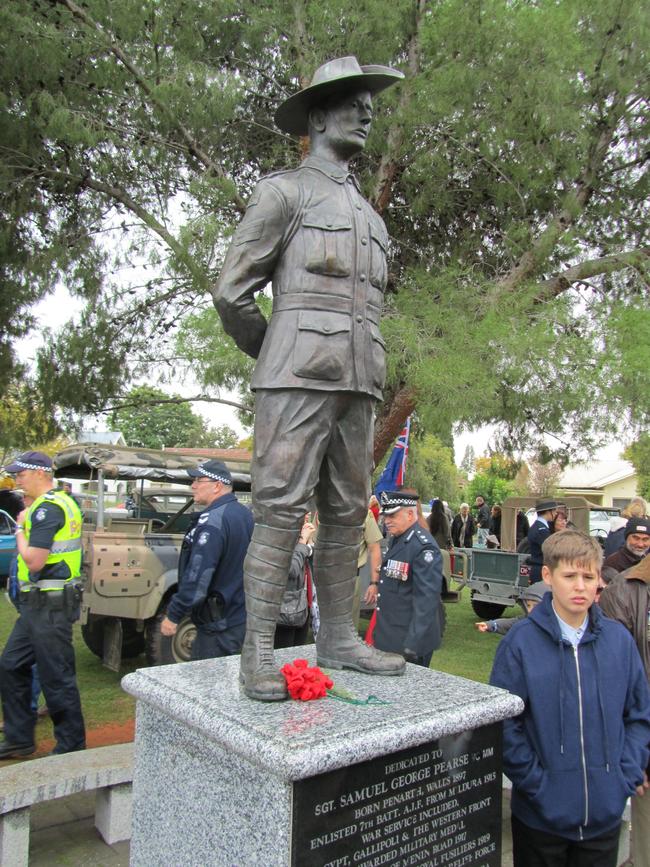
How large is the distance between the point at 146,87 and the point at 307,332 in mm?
6428

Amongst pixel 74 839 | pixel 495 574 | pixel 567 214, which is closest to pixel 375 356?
pixel 74 839

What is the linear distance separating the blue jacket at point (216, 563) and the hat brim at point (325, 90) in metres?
2.46

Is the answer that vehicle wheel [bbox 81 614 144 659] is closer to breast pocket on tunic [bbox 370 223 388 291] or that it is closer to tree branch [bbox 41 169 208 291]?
tree branch [bbox 41 169 208 291]

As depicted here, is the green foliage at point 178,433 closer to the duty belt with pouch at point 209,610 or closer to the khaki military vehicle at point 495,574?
the khaki military vehicle at point 495,574

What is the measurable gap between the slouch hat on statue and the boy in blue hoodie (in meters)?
1.86

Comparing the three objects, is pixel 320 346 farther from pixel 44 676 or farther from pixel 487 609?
pixel 487 609

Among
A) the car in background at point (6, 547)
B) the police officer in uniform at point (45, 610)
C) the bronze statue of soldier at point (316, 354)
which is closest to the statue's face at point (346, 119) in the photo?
the bronze statue of soldier at point (316, 354)

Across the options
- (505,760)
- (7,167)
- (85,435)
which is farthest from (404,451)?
(505,760)

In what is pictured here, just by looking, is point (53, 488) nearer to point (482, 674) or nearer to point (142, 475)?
point (142, 475)

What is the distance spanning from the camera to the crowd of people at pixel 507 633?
95.0 inches

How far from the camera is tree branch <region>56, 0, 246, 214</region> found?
7809 mm

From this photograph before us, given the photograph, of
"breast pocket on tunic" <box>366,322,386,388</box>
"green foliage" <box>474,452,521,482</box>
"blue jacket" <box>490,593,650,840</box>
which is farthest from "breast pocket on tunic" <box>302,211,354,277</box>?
"green foliage" <box>474,452,521,482</box>

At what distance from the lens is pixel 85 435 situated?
33.7ft

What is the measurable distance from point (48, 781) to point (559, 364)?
588 cm
